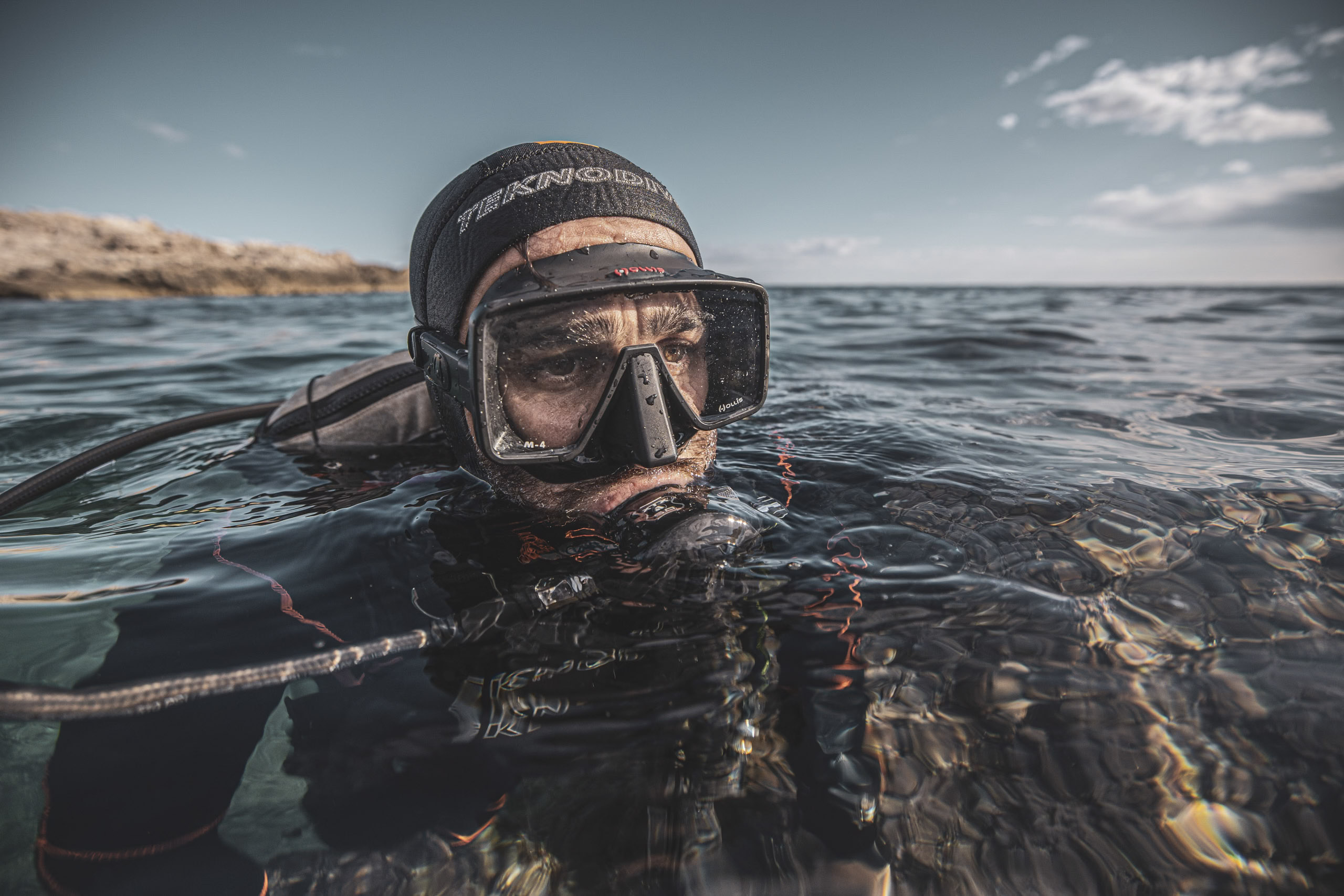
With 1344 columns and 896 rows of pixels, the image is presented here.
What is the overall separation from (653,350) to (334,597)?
107 centimetres

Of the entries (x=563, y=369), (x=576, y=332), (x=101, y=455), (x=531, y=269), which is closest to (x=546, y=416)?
(x=563, y=369)

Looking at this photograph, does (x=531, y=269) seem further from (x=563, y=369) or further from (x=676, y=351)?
(x=676, y=351)

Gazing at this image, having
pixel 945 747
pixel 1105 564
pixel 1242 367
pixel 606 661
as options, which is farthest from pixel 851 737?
pixel 1242 367

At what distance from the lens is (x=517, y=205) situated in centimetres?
197

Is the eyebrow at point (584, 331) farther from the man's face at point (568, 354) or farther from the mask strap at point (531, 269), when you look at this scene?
the mask strap at point (531, 269)

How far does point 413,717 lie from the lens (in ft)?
3.67

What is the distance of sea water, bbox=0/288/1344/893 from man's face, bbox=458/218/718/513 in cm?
21

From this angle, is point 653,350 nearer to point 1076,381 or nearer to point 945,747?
point 945,747

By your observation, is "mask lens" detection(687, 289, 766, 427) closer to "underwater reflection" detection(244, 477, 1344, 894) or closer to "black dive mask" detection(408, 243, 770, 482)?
"black dive mask" detection(408, 243, 770, 482)

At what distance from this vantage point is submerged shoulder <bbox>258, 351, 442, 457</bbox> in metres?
2.68

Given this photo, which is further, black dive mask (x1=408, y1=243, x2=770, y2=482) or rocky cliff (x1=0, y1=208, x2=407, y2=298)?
rocky cliff (x1=0, y1=208, x2=407, y2=298)

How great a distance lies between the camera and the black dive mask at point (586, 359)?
1657mm

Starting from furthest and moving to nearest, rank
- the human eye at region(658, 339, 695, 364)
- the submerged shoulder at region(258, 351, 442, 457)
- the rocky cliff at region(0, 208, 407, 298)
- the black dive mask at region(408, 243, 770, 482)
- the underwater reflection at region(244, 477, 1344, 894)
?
the rocky cliff at region(0, 208, 407, 298)
the submerged shoulder at region(258, 351, 442, 457)
the human eye at region(658, 339, 695, 364)
the black dive mask at region(408, 243, 770, 482)
the underwater reflection at region(244, 477, 1344, 894)

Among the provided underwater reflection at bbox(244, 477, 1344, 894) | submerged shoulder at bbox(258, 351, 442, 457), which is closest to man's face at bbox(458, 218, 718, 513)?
underwater reflection at bbox(244, 477, 1344, 894)
